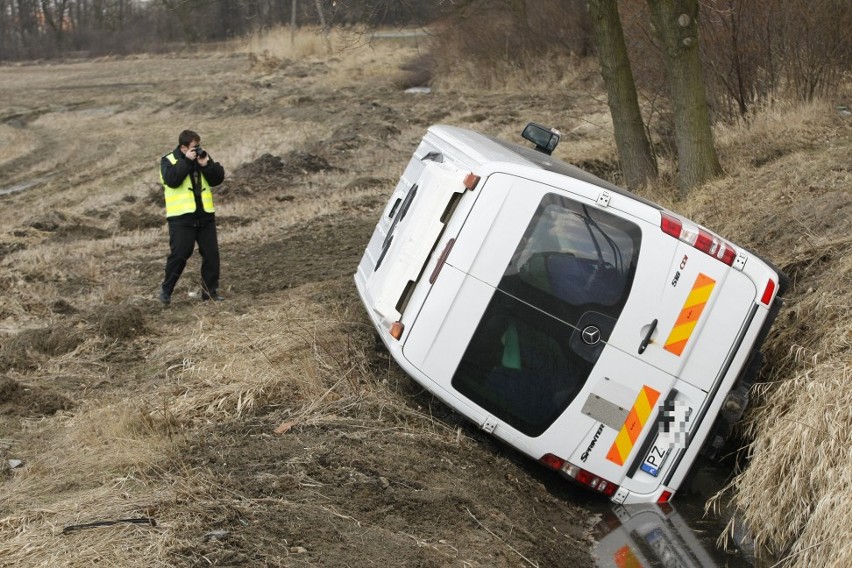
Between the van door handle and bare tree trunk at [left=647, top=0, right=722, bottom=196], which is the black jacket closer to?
bare tree trunk at [left=647, top=0, right=722, bottom=196]

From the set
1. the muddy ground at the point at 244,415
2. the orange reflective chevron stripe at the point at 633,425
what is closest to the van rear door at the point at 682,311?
the orange reflective chevron stripe at the point at 633,425

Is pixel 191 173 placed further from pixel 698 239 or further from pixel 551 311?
pixel 698 239

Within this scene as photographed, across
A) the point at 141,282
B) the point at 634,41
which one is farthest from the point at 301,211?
the point at 634,41

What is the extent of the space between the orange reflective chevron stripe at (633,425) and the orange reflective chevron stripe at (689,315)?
0.27 meters

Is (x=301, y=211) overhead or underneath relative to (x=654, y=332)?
underneath

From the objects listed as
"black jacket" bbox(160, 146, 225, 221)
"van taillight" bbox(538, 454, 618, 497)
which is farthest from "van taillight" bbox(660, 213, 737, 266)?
"black jacket" bbox(160, 146, 225, 221)

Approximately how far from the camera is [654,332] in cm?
575

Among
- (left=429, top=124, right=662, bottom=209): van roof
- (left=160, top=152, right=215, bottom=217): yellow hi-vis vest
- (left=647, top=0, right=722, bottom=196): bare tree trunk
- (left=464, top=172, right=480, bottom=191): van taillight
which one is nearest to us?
(left=464, top=172, right=480, bottom=191): van taillight

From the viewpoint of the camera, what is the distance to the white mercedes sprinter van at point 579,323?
226 inches

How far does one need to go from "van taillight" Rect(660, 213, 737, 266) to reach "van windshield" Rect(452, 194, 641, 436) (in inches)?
7.3

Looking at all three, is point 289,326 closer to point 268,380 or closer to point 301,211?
point 268,380

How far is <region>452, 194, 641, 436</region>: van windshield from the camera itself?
5754 millimetres

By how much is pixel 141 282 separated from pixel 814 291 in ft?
24.2

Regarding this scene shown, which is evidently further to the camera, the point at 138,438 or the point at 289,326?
the point at 289,326
